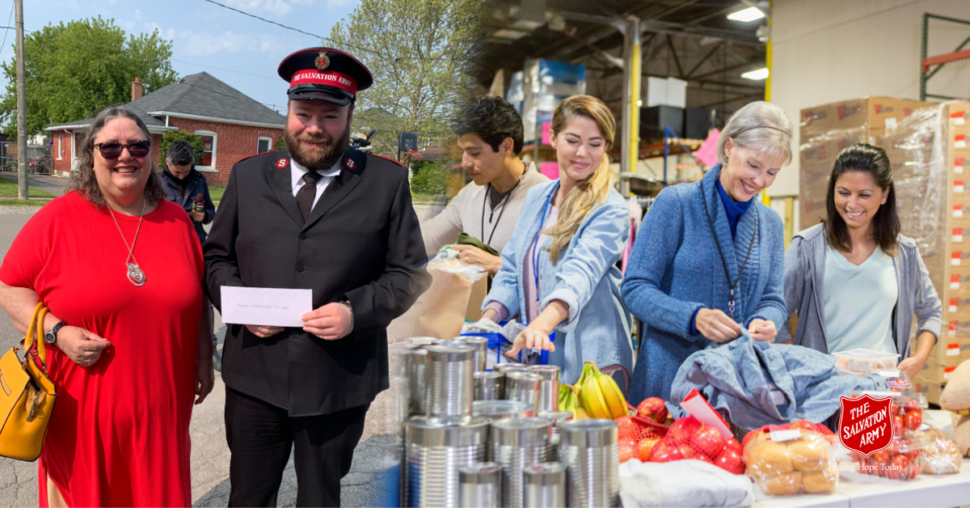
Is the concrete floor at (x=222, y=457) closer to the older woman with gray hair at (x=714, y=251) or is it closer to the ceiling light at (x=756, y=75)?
the older woman with gray hair at (x=714, y=251)

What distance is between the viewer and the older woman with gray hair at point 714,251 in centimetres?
153

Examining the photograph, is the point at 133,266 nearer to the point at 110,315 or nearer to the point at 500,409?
the point at 110,315

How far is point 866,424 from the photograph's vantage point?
1.29 m

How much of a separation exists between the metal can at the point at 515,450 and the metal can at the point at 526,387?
134 mm

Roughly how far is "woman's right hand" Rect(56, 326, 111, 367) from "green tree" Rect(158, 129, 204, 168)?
1.99 feet

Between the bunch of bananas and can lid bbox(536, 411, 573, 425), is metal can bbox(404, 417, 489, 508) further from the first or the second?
the bunch of bananas

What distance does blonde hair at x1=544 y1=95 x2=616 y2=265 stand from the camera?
1.53 metres

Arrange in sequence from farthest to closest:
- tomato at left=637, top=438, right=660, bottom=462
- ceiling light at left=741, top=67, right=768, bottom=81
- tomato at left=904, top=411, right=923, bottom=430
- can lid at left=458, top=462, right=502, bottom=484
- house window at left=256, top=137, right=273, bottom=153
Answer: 1. ceiling light at left=741, top=67, right=768, bottom=81
2. house window at left=256, top=137, right=273, bottom=153
3. tomato at left=904, top=411, right=923, bottom=430
4. tomato at left=637, top=438, right=660, bottom=462
5. can lid at left=458, top=462, right=502, bottom=484

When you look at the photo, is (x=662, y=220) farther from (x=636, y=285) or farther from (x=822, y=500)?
(x=822, y=500)

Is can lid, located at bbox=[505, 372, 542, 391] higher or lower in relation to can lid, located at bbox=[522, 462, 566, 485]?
higher

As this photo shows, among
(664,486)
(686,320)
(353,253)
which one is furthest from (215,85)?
(664,486)

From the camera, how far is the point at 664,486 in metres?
1.03

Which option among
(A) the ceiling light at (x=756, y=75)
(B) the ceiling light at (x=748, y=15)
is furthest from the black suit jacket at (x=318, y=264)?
(A) the ceiling light at (x=756, y=75)

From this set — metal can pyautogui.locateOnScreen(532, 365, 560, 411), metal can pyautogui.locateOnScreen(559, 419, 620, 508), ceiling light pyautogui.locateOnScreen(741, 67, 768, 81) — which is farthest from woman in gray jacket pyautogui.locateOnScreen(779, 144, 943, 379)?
ceiling light pyautogui.locateOnScreen(741, 67, 768, 81)
